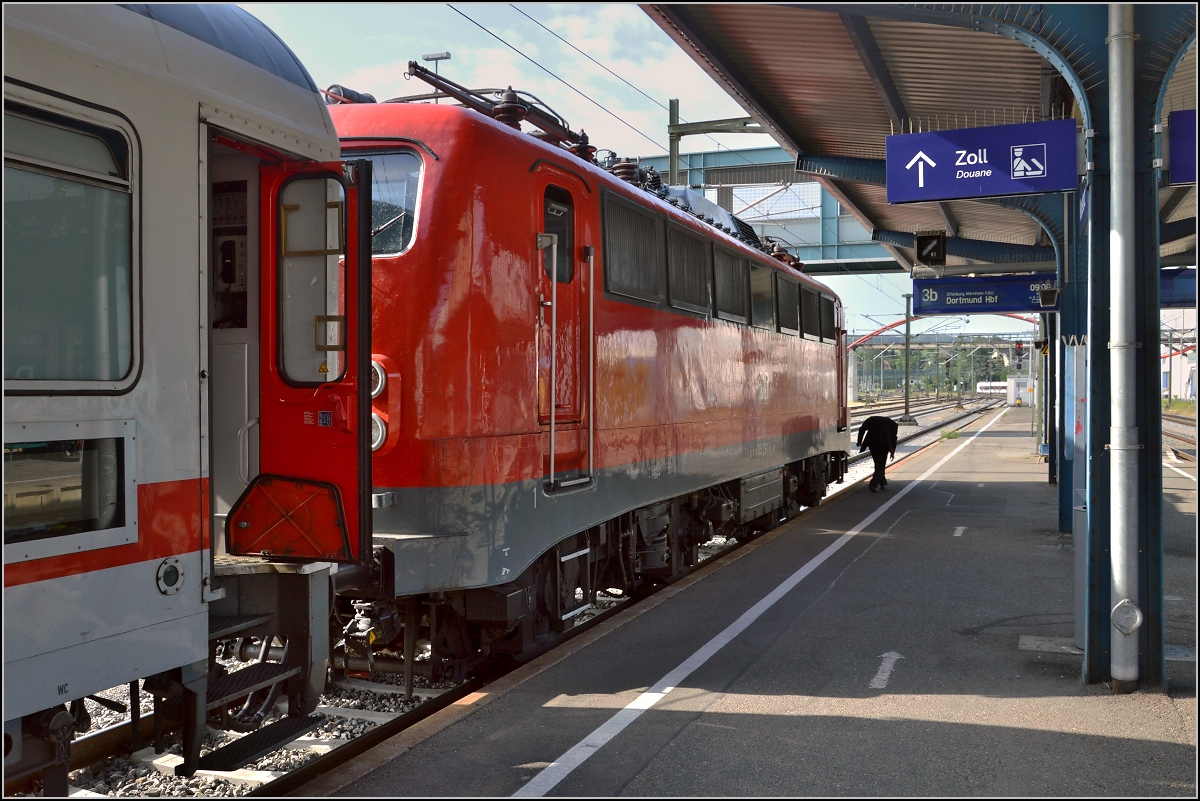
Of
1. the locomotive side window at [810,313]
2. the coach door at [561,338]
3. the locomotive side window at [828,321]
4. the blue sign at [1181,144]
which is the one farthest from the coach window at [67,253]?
the locomotive side window at [828,321]

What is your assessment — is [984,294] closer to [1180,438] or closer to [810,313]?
Result: [810,313]

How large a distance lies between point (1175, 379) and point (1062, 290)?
3365 inches

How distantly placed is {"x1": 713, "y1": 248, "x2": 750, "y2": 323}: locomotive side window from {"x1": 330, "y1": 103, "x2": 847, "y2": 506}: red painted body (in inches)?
89.3

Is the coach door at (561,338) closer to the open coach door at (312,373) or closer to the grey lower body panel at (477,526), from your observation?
the grey lower body panel at (477,526)

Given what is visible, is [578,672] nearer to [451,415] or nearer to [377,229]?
[451,415]

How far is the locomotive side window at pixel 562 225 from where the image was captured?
6.86 metres

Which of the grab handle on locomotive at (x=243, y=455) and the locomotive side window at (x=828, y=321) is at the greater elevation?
the locomotive side window at (x=828, y=321)

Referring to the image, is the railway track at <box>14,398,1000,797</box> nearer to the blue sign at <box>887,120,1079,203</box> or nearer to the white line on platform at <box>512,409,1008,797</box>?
the white line on platform at <box>512,409,1008,797</box>

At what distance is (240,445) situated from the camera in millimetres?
5105

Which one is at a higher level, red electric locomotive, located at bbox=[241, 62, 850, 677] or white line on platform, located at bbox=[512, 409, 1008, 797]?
red electric locomotive, located at bbox=[241, 62, 850, 677]

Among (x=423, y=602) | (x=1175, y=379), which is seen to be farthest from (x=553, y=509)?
(x=1175, y=379)

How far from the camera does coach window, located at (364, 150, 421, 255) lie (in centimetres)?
600

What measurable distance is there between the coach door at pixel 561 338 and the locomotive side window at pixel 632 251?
482 millimetres

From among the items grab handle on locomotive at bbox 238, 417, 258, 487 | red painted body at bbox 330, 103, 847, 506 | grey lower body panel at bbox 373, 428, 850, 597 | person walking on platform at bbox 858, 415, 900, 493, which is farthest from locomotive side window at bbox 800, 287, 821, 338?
grab handle on locomotive at bbox 238, 417, 258, 487
